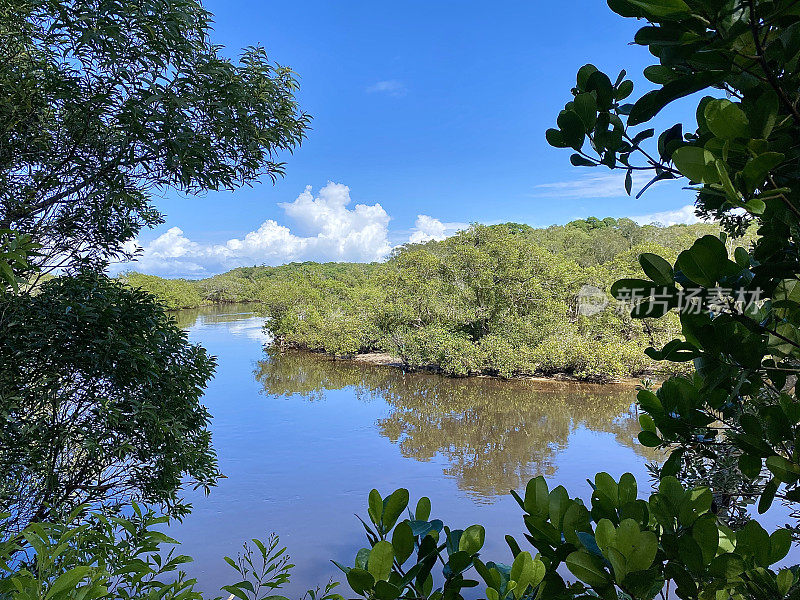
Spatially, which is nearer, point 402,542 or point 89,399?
point 402,542

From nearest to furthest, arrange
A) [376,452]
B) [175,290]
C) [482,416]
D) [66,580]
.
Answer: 1. [66,580]
2. [376,452]
3. [482,416]
4. [175,290]

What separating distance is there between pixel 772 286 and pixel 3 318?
3005 mm

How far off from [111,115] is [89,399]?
60.2 inches

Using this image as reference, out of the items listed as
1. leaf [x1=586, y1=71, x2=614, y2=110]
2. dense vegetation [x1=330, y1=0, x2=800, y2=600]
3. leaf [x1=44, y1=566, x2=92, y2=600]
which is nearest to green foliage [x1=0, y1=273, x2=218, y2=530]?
leaf [x1=44, y1=566, x2=92, y2=600]

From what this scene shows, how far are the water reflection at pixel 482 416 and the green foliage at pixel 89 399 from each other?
4.05 meters

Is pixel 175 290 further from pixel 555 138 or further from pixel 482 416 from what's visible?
pixel 555 138

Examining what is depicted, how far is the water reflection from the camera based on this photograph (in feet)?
21.6

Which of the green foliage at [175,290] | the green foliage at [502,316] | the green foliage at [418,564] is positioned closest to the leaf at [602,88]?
the green foliage at [418,564]

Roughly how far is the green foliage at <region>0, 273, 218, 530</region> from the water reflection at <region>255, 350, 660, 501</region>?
4.05 m

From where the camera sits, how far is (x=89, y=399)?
2.55 meters

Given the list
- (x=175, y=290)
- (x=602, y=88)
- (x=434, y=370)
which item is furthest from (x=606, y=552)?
(x=175, y=290)

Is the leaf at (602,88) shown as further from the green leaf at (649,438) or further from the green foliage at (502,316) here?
the green foliage at (502,316)

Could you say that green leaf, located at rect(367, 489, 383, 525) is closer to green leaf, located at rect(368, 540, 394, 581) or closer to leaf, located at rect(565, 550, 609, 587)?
green leaf, located at rect(368, 540, 394, 581)

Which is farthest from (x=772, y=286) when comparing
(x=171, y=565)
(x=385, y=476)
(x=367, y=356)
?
(x=367, y=356)
